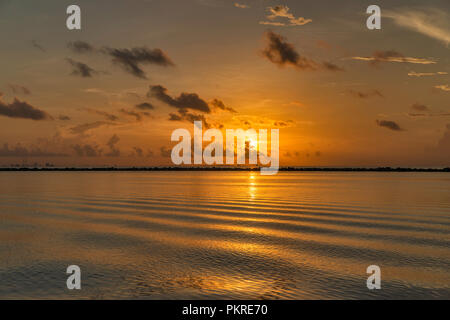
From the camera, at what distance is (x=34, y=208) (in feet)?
171

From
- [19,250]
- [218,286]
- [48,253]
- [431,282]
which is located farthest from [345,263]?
[19,250]

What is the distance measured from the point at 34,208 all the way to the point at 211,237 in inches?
1351

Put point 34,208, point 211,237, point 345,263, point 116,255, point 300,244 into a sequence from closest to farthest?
1. point 345,263
2. point 116,255
3. point 300,244
4. point 211,237
5. point 34,208

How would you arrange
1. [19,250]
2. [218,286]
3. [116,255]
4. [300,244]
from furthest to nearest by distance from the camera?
[300,244], [19,250], [116,255], [218,286]

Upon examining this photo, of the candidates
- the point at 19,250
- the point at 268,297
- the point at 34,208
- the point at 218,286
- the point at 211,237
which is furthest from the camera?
the point at 34,208

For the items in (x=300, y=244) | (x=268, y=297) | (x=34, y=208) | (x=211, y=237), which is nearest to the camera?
(x=268, y=297)

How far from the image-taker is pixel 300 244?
27203 mm

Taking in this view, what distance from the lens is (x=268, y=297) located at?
15.9 meters

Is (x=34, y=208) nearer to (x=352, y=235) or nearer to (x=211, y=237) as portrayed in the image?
(x=211, y=237)
